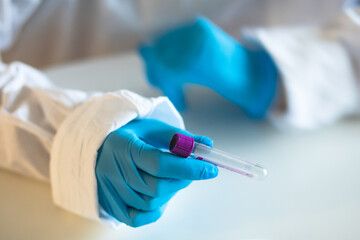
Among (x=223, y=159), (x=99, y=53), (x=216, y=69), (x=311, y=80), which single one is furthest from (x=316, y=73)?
(x=99, y=53)

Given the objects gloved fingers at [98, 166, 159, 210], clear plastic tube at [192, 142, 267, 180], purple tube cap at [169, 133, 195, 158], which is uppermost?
clear plastic tube at [192, 142, 267, 180]

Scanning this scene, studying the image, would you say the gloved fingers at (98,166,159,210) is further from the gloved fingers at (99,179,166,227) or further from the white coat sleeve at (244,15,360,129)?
the white coat sleeve at (244,15,360,129)

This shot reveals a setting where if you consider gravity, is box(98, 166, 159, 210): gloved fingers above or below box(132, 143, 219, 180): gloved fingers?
below

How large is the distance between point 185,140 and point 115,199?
0.11 m

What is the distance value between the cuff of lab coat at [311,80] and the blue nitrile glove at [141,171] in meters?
0.25

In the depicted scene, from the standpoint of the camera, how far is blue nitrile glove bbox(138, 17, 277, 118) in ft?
1.91

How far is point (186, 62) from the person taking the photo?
1.92ft

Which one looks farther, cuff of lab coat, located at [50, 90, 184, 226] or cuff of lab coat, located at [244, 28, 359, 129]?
cuff of lab coat, located at [244, 28, 359, 129]

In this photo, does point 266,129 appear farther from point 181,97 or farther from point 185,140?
point 185,140

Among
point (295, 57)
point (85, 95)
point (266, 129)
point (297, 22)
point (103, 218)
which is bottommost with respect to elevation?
point (103, 218)

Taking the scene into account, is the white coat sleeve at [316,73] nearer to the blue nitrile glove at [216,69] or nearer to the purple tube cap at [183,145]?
the blue nitrile glove at [216,69]

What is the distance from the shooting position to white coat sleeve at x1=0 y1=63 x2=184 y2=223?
424 mm

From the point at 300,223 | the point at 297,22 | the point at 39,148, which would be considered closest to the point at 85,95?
the point at 39,148

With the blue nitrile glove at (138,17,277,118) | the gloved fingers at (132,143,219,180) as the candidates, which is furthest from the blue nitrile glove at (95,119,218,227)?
the blue nitrile glove at (138,17,277,118)
